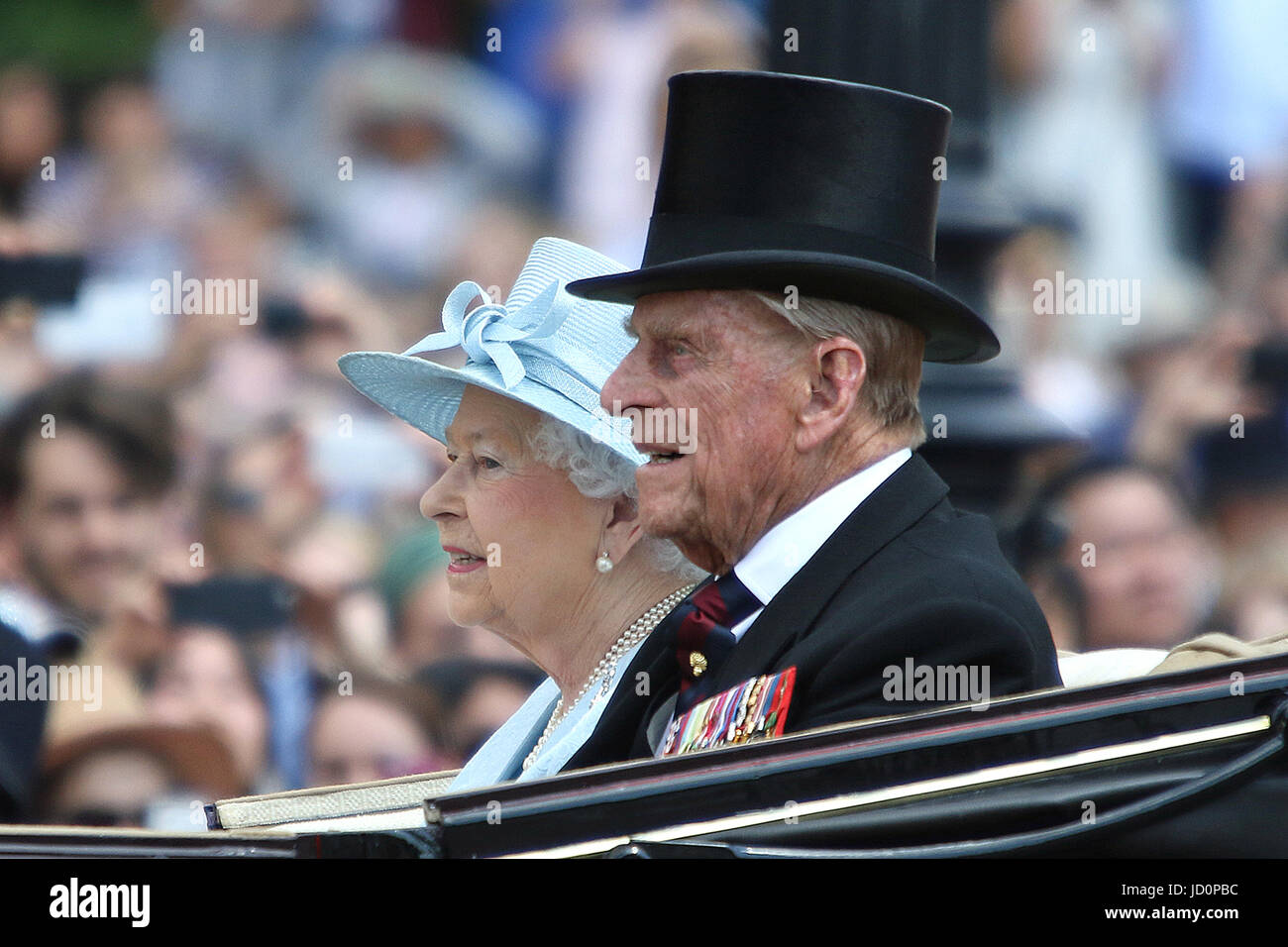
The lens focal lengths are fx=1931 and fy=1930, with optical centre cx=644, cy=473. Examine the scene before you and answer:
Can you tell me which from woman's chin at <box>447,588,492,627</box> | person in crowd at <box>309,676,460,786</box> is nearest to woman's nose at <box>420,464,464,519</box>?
woman's chin at <box>447,588,492,627</box>

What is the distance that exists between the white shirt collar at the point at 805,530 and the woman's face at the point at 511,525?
31.3 inches

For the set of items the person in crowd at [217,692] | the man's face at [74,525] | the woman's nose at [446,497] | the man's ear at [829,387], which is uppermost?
the man's face at [74,525]

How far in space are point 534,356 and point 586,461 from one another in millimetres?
222

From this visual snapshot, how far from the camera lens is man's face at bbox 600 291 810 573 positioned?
2885 millimetres

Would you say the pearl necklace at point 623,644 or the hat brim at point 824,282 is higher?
the hat brim at point 824,282

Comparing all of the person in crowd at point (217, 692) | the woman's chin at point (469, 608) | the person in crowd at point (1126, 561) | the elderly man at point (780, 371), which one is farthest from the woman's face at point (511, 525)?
the person in crowd at point (1126, 561)

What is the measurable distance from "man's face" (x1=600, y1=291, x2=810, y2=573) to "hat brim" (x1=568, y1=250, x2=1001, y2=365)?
0.19 feet

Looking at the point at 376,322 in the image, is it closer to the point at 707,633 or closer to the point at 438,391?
the point at 438,391

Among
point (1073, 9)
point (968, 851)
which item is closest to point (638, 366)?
point (968, 851)

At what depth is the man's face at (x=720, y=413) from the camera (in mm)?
2885

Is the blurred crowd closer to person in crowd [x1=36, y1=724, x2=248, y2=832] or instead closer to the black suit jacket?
person in crowd [x1=36, y1=724, x2=248, y2=832]

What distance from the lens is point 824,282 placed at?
111 inches

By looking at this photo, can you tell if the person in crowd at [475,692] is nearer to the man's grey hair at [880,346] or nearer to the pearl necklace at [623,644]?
the pearl necklace at [623,644]
